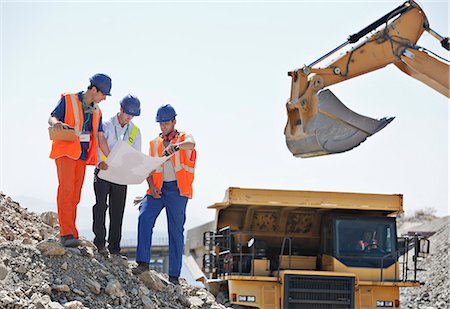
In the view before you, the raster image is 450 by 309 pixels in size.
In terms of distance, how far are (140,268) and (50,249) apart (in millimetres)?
1182

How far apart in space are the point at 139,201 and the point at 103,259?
3.74 ft

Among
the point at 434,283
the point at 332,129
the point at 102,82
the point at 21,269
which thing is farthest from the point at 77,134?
the point at 434,283

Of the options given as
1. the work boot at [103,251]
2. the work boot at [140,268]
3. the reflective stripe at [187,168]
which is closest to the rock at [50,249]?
the work boot at [103,251]

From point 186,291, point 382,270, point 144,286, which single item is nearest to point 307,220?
point 382,270

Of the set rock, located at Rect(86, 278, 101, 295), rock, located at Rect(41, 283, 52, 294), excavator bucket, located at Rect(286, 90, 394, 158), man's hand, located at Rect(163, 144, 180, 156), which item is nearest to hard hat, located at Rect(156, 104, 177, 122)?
man's hand, located at Rect(163, 144, 180, 156)

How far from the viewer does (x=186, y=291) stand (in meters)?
7.52

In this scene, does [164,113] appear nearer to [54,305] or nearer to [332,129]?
[54,305]

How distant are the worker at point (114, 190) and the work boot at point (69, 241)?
0.40 m

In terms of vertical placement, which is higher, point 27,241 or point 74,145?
point 74,145

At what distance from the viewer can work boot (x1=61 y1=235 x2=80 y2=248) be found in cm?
656

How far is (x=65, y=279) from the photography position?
5938mm

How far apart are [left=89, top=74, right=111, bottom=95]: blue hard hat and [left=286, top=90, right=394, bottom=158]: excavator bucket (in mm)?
3917

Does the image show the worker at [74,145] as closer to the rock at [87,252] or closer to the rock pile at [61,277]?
the rock at [87,252]

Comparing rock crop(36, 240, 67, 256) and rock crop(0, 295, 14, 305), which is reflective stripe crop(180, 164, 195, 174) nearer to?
rock crop(36, 240, 67, 256)
